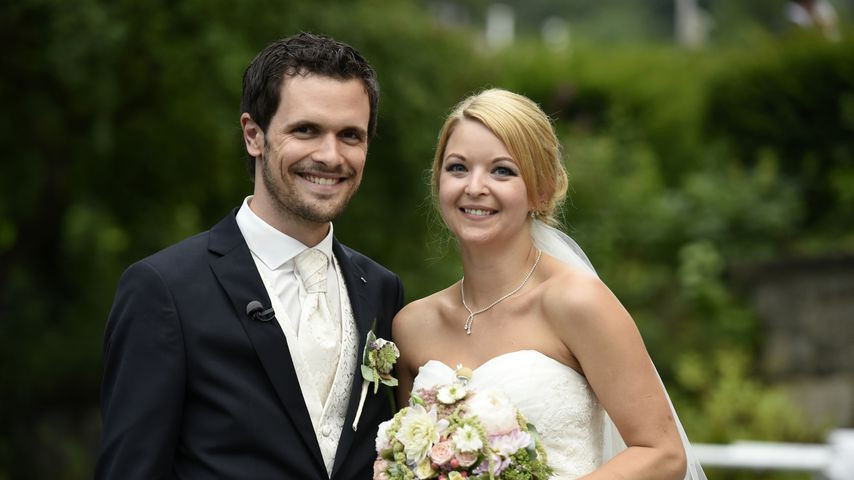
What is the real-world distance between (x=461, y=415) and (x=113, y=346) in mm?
1109

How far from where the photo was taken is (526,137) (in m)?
3.93

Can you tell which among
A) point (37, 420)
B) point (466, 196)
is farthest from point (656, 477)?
point (37, 420)

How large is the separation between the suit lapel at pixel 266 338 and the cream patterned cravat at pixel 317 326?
12cm

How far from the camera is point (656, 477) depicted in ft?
11.9

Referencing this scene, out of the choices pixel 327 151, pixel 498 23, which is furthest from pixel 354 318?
pixel 498 23

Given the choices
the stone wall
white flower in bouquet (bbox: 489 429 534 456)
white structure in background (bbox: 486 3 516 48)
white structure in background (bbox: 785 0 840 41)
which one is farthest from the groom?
white structure in background (bbox: 486 3 516 48)

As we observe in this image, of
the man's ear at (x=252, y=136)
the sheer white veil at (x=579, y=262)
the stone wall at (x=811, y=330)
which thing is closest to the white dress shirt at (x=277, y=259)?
the man's ear at (x=252, y=136)

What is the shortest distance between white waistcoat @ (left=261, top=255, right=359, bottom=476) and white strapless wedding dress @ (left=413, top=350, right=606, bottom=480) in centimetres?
31

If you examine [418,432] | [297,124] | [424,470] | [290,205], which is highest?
[297,124]

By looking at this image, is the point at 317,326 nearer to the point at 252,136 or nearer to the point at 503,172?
the point at 252,136

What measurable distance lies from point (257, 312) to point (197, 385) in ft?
0.98

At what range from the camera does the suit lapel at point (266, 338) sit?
11.6 ft

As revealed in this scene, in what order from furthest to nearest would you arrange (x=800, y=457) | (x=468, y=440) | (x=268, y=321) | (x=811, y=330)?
(x=811, y=330), (x=800, y=457), (x=268, y=321), (x=468, y=440)

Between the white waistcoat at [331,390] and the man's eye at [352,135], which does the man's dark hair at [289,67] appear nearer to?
the man's eye at [352,135]
